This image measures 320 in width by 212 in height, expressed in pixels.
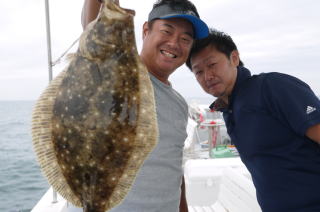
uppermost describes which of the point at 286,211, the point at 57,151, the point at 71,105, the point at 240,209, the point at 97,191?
the point at 71,105

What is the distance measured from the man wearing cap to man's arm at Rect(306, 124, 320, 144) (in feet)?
3.18

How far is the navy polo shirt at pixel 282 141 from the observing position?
2135 millimetres

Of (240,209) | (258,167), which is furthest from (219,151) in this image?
(258,167)

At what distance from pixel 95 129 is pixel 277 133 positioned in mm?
1712

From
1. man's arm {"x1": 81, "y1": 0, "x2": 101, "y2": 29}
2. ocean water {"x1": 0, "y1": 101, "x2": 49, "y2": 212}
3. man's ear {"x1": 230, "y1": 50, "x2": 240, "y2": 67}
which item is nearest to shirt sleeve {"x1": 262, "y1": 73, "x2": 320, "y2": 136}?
man's ear {"x1": 230, "y1": 50, "x2": 240, "y2": 67}

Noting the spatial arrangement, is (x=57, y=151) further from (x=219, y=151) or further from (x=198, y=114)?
(x=198, y=114)

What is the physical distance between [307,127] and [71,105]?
1.75 metres

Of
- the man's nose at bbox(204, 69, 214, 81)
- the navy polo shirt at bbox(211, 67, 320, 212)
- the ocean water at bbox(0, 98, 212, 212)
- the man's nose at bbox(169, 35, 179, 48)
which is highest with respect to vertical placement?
the man's nose at bbox(169, 35, 179, 48)

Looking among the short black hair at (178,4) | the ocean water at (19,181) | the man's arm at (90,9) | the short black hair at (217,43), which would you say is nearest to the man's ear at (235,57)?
the short black hair at (217,43)

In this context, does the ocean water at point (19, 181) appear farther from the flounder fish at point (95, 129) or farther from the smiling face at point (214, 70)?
the flounder fish at point (95, 129)

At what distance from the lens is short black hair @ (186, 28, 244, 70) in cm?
268

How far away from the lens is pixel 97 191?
1116mm

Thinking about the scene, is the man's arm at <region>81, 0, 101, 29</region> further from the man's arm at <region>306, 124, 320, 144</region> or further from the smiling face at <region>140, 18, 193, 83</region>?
the man's arm at <region>306, 124, 320, 144</region>

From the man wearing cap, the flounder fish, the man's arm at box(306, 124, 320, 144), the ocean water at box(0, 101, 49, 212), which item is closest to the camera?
the flounder fish
